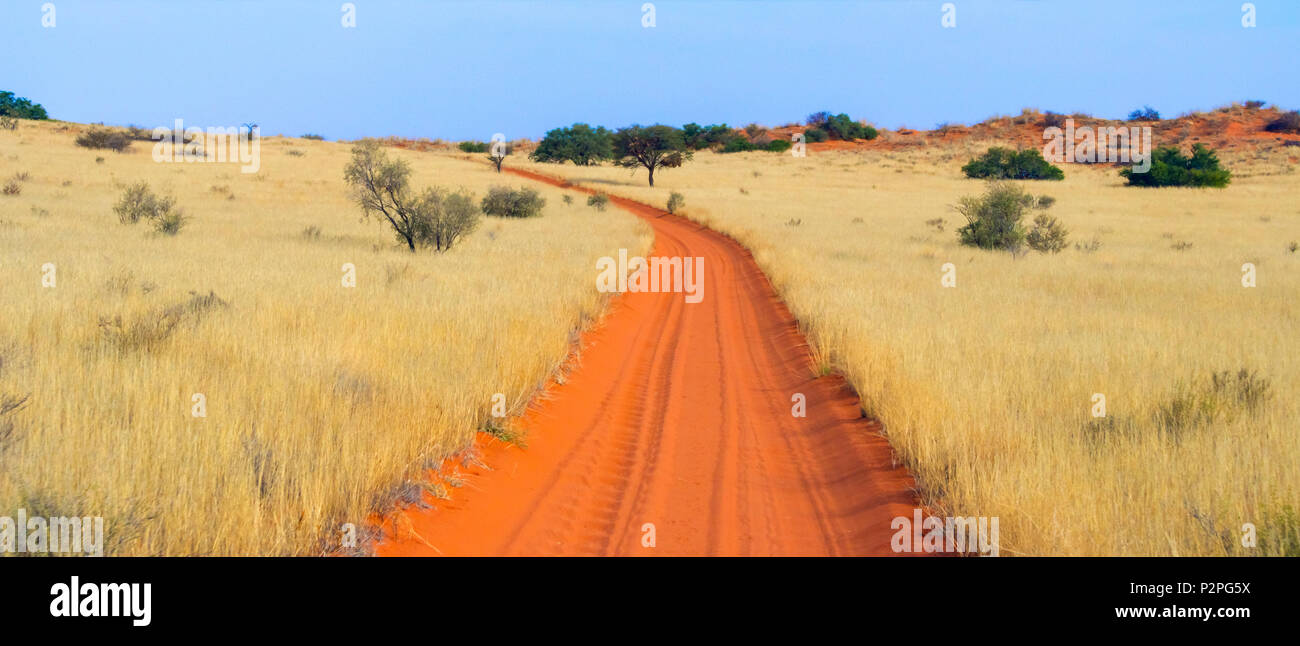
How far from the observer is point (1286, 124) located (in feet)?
250

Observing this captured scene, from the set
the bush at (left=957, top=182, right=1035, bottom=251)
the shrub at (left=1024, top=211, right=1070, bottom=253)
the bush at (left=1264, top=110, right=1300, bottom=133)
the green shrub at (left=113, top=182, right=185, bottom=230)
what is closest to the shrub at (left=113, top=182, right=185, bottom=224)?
the green shrub at (left=113, top=182, right=185, bottom=230)

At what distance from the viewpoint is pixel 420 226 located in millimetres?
18797

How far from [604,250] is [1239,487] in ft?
51.6

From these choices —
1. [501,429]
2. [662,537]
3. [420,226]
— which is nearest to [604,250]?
[420,226]

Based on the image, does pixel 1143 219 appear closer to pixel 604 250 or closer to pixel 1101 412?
pixel 604 250

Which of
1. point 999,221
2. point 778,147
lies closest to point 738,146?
point 778,147

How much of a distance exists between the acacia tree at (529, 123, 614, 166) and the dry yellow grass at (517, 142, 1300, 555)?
42.2m

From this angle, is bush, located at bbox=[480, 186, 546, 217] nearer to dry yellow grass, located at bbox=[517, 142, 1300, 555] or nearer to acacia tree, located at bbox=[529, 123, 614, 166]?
dry yellow grass, located at bbox=[517, 142, 1300, 555]

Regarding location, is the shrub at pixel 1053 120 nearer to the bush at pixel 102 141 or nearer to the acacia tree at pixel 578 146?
the acacia tree at pixel 578 146

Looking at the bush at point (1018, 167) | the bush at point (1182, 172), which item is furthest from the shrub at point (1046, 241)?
the bush at point (1018, 167)

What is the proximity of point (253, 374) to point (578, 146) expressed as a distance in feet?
209

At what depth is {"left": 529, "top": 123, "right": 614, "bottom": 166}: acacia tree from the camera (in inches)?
2594

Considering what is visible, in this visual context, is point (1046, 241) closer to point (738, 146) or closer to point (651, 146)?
point (651, 146)

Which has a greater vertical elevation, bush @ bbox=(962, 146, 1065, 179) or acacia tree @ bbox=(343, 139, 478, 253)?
bush @ bbox=(962, 146, 1065, 179)
